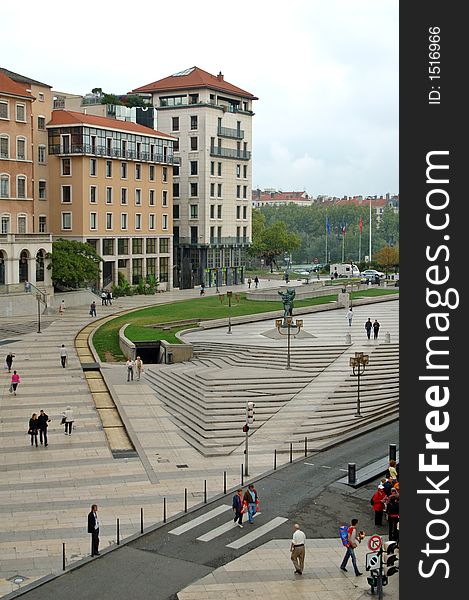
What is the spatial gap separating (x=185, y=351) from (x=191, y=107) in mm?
54333

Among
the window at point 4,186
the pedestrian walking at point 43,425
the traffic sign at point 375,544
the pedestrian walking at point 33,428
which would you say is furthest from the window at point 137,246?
the traffic sign at point 375,544

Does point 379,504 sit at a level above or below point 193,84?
below

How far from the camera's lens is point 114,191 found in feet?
290

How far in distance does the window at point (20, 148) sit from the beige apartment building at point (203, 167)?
88.4 feet

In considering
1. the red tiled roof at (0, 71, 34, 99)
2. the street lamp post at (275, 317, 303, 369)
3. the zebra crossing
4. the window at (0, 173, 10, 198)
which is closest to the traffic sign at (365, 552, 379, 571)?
the zebra crossing

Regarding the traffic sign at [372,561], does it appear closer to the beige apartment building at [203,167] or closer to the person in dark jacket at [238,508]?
the person in dark jacket at [238,508]

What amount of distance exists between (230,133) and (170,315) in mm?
42421

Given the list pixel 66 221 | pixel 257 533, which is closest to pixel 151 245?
pixel 66 221

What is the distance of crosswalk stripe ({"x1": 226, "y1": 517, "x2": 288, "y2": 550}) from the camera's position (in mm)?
24078

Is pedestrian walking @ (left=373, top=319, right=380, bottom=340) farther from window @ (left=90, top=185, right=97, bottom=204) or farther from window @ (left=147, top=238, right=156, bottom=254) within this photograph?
window @ (left=147, top=238, right=156, bottom=254)

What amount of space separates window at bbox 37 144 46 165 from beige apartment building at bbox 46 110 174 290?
669 millimetres

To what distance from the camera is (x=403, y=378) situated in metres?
15.1

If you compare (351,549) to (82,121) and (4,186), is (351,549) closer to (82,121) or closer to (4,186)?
(4,186)

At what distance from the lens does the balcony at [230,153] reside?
101250 millimetres
